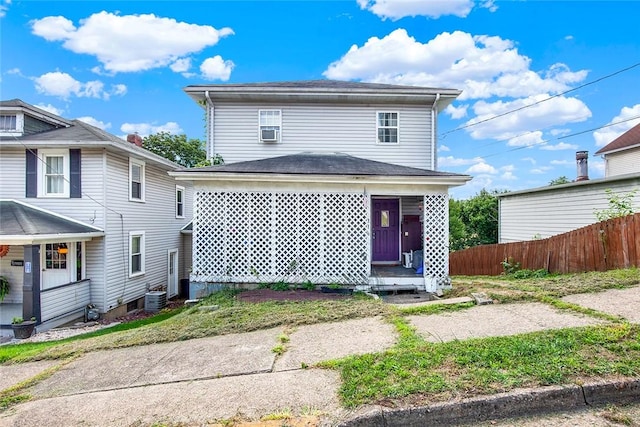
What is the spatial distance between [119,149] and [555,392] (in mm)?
12374

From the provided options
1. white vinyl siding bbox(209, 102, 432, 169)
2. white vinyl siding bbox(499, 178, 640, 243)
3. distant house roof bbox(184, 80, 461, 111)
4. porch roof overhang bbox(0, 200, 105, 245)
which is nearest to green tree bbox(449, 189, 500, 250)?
white vinyl siding bbox(499, 178, 640, 243)

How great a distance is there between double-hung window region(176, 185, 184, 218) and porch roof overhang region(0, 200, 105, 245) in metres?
6.01

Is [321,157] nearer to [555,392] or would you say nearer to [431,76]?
[555,392]

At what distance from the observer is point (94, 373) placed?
4.43 m

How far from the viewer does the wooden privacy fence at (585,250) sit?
805cm

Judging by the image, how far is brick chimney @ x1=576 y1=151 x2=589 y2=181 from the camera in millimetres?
15766

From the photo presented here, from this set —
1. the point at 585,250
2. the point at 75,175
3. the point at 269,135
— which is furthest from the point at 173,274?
the point at 585,250

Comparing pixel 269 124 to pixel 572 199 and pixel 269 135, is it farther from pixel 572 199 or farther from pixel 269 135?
pixel 572 199

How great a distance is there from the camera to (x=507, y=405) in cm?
291

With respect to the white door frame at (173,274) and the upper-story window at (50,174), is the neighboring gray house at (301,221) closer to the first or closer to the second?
the upper-story window at (50,174)

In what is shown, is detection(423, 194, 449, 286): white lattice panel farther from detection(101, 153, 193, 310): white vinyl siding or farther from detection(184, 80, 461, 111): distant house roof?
→ detection(101, 153, 193, 310): white vinyl siding

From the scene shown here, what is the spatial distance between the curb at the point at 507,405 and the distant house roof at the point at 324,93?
34.0ft

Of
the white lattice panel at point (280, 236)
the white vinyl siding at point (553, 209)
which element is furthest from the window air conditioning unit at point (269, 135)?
the white vinyl siding at point (553, 209)

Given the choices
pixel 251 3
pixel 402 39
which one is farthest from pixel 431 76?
pixel 251 3
